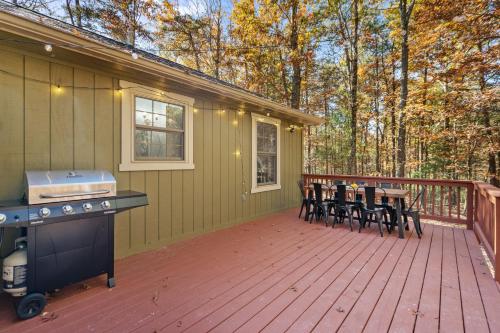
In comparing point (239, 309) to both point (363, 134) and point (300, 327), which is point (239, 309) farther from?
point (363, 134)

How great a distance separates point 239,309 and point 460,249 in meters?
3.54

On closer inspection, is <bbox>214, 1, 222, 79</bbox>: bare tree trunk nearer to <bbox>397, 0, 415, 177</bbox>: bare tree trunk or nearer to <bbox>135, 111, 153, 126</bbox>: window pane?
<bbox>397, 0, 415, 177</bbox>: bare tree trunk

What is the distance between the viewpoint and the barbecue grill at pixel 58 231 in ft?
6.50

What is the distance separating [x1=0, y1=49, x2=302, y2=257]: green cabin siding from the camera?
8.27 ft

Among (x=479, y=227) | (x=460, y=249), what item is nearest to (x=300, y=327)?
(x=460, y=249)

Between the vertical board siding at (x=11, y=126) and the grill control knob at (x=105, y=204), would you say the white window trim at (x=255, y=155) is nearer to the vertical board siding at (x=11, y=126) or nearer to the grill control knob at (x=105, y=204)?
the grill control knob at (x=105, y=204)

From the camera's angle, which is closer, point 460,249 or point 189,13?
point 460,249

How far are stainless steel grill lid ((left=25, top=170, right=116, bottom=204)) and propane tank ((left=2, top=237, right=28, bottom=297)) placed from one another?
46 cm

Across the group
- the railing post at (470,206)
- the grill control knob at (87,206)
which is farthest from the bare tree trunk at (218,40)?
the grill control knob at (87,206)

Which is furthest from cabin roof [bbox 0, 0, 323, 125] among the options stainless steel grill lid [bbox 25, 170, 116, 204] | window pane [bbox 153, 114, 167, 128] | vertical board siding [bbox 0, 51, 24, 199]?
stainless steel grill lid [bbox 25, 170, 116, 204]

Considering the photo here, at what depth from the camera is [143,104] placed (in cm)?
354

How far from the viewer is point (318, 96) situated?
39.7ft

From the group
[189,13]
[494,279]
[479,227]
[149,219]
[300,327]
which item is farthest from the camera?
[189,13]

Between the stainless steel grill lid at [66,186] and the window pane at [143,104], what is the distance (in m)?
1.28
